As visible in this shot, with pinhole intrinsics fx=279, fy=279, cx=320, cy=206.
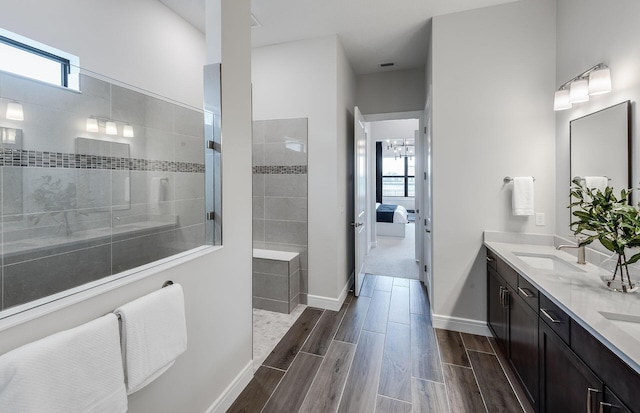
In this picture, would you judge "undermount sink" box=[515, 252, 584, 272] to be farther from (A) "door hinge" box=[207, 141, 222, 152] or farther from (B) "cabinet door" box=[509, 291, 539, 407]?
(A) "door hinge" box=[207, 141, 222, 152]

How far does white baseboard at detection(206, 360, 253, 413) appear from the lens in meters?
1.65

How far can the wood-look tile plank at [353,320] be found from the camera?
2590 mm

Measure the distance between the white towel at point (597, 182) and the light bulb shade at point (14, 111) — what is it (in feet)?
11.7

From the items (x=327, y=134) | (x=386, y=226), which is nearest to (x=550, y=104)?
(x=327, y=134)

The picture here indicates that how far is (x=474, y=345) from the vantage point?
2459 millimetres

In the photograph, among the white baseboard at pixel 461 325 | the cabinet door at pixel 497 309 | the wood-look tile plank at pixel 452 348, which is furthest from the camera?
the white baseboard at pixel 461 325

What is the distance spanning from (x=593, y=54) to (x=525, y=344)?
2.01 m

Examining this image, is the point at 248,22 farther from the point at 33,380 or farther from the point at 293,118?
the point at 33,380

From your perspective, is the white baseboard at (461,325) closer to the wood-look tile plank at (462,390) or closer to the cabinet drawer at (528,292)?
the wood-look tile plank at (462,390)

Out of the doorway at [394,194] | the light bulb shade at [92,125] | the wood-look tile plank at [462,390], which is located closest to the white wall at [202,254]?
the light bulb shade at [92,125]

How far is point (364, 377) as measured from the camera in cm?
204

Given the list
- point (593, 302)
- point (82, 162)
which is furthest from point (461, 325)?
point (82, 162)

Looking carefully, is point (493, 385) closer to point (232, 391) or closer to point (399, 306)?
point (399, 306)

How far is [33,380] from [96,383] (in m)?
0.20
